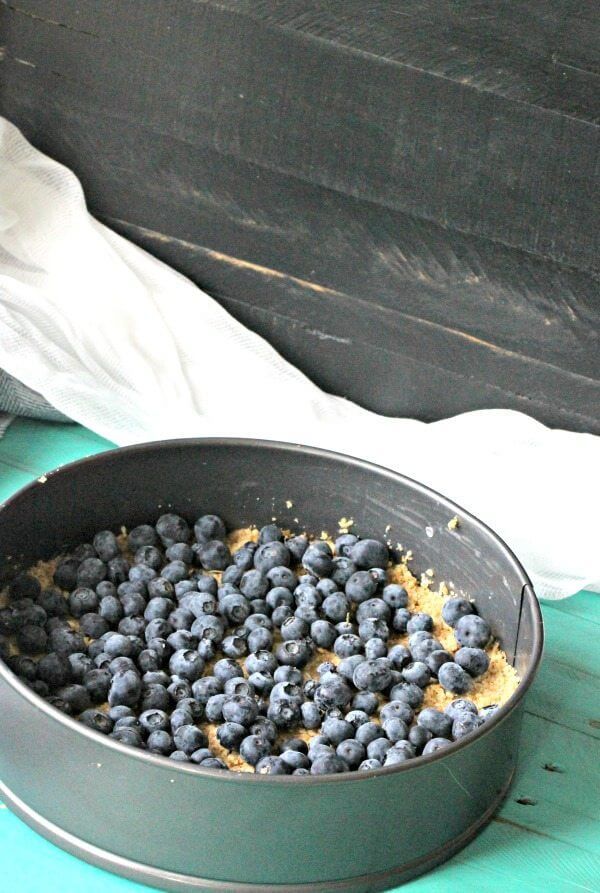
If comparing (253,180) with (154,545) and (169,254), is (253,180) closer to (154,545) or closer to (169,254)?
(169,254)

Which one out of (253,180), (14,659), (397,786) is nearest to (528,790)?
(397,786)

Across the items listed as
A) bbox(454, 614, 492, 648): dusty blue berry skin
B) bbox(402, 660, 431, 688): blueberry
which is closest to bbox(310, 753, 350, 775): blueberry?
bbox(402, 660, 431, 688): blueberry

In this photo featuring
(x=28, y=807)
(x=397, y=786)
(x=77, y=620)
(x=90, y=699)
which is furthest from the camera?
(x=77, y=620)

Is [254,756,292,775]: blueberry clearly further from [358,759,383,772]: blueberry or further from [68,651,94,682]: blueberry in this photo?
[68,651,94,682]: blueberry

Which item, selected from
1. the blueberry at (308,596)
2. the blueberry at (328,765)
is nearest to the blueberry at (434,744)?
the blueberry at (328,765)

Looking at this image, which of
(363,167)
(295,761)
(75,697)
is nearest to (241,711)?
(295,761)

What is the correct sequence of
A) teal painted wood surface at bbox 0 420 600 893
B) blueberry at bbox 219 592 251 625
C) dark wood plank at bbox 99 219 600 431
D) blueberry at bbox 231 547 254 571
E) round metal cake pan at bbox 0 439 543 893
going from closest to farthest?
1. round metal cake pan at bbox 0 439 543 893
2. teal painted wood surface at bbox 0 420 600 893
3. blueberry at bbox 219 592 251 625
4. blueberry at bbox 231 547 254 571
5. dark wood plank at bbox 99 219 600 431

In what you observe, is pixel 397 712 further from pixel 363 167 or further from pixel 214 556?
pixel 363 167
